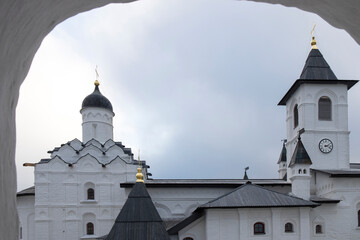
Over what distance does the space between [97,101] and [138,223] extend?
40.0 ft

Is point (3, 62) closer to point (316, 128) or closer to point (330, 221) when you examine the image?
point (330, 221)

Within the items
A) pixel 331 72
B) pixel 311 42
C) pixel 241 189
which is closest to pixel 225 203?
pixel 241 189

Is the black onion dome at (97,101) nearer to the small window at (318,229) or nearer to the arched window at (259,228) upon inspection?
the arched window at (259,228)

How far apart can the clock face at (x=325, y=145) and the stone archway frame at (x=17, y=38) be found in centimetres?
1886

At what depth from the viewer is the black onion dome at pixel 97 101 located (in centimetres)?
2373

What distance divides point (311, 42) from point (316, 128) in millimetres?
5606

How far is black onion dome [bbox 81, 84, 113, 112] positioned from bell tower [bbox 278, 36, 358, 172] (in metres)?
11.5

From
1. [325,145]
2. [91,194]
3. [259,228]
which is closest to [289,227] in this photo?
[259,228]

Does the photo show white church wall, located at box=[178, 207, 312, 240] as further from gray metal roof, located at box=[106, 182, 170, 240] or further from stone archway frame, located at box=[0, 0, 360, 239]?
stone archway frame, located at box=[0, 0, 360, 239]

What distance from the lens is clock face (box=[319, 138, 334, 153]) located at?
19.8m

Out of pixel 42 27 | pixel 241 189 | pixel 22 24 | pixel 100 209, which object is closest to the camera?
pixel 22 24

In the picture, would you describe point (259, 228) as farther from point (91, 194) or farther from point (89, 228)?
point (91, 194)

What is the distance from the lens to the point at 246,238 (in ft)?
52.3

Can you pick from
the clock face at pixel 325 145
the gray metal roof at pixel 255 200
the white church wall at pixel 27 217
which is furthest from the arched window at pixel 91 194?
the clock face at pixel 325 145
